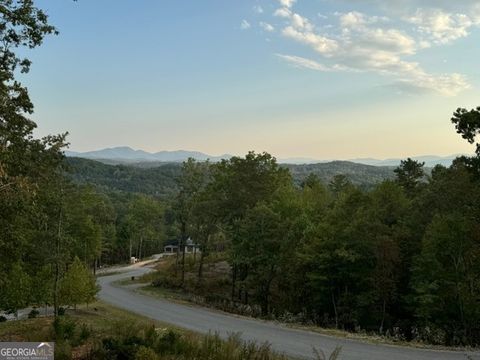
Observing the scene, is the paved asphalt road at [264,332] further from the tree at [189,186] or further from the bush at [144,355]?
the tree at [189,186]

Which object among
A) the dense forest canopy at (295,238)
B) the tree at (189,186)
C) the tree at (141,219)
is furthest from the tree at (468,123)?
the tree at (141,219)

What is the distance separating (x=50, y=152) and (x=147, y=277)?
4172cm

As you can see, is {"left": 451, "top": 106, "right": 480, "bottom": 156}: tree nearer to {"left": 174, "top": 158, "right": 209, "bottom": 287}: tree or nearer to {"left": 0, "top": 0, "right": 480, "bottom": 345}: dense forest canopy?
{"left": 0, "top": 0, "right": 480, "bottom": 345}: dense forest canopy

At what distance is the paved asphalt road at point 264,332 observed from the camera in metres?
18.9

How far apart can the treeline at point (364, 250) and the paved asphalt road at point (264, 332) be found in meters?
6.29

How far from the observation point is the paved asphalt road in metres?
18.9

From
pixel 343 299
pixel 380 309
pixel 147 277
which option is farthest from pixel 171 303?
pixel 147 277

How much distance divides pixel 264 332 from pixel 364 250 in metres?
13.1

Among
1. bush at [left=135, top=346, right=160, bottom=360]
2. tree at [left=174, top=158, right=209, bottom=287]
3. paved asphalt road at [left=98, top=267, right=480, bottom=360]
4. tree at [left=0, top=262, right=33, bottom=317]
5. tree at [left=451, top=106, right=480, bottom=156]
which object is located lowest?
paved asphalt road at [left=98, top=267, right=480, bottom=360]

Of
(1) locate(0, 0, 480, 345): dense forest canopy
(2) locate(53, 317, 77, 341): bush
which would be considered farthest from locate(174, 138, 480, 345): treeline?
(2) locate(53, 317, 77, 341): bush

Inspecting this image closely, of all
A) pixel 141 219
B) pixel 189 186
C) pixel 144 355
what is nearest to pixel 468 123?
pixel 144 355

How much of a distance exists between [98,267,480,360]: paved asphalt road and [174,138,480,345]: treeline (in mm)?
6289

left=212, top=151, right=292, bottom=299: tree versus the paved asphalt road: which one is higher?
left=212, top=151, right=292, bottom=299: tree

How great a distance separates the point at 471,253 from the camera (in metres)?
28.9
